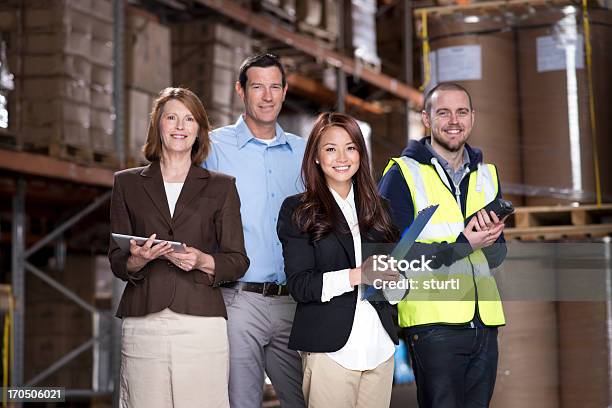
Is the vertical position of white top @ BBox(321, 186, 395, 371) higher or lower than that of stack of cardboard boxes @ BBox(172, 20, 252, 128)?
lower

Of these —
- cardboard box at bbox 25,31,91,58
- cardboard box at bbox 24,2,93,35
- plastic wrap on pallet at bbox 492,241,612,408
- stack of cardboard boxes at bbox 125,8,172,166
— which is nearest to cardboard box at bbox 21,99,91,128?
cardboard box at bbox 25,31,91,58

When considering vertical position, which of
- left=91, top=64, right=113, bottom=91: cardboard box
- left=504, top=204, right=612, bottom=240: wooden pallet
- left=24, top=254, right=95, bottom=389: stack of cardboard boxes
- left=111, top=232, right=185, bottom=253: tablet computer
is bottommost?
left=24, top=254, right=95, bottom=389: stack of cardboard boxes

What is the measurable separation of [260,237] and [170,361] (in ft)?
2.32

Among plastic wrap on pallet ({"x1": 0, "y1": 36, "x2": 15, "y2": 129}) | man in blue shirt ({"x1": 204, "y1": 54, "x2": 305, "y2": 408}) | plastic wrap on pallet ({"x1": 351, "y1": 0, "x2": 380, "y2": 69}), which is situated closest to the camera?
man in blue shirt ({"x1": 204, "y1": 54, "x2": 305, "y2": 408})

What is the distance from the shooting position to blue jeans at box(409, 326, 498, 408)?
375 cm

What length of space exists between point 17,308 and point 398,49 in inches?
248

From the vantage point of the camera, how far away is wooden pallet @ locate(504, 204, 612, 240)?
17.1 ft

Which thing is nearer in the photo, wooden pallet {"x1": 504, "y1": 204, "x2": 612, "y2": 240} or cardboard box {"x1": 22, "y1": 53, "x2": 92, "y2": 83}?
wooden pallet {"x1": 504, "y1": 204, "x2": 612, "y2": 240}

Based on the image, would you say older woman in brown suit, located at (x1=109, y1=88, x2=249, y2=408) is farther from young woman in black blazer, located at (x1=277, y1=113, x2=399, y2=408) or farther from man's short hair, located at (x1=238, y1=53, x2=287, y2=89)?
man's short hair, located at (x1=238, y1=53, x2=287, y2=89)

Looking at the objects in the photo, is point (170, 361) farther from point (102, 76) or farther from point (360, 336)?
point (102, 76)

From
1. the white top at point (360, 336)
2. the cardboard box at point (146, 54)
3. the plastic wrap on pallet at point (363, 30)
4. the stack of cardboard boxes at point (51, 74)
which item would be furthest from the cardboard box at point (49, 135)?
the plastic wrap on pallet at point (363, 30)

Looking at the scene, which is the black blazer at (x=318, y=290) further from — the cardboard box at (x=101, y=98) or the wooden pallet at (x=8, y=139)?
the cardboard box at (x=101, y=98)

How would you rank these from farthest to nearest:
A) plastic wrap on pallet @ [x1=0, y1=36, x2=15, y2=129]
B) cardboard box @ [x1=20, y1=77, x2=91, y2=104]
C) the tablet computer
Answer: cardboard box @ [x1=20, y1=77, x2=91, y2=104], plastic wrap on pallet @ [x1=0, y1=36, x2=15, y2=129], the tablet computer

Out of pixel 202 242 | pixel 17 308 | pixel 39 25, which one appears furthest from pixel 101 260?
pixel 202 242
